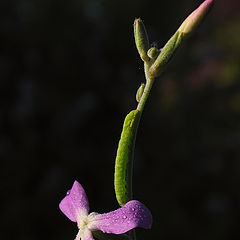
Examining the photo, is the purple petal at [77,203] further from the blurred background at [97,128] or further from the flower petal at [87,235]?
the blurred background at [97,128]

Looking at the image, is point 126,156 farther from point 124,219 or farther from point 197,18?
point 197,18

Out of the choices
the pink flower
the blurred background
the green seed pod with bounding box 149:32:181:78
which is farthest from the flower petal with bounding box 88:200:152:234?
the blurred background

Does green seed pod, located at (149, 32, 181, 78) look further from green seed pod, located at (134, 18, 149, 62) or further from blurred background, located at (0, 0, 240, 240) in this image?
blurred background, located at (0, 0, 240, 240)

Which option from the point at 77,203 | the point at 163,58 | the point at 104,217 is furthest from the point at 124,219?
the point at 163,58

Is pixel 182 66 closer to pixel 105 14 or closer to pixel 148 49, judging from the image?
pixel 105 14

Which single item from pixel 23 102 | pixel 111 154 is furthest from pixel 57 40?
pixel 111 154

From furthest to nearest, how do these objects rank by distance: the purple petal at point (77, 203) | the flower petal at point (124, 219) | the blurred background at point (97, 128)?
the blurred background at point (97, 128) → the purple petal at point (77, 203) → the flower petal at point (124, 219)

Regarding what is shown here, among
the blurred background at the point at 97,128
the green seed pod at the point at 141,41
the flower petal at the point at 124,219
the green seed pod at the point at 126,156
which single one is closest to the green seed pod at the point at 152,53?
the green seed pod at the point at 141,41

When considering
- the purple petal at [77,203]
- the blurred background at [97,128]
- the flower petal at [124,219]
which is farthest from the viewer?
the blurred background at [97,128]
